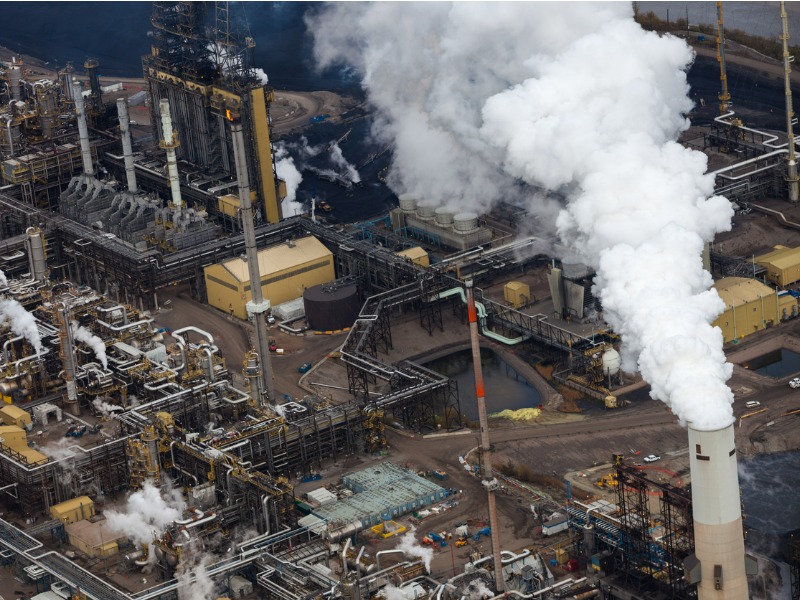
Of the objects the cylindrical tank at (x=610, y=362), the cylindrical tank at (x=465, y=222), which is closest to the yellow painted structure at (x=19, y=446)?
the cylindrical tank at (x=610, y=362)

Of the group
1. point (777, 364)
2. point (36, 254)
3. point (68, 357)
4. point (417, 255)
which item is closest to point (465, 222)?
point (417, 255)

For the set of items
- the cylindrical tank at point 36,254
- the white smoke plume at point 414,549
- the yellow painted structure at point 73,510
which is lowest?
the white smoke plume at point 414,549

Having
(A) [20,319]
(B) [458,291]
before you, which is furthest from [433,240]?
(A) [20,319]

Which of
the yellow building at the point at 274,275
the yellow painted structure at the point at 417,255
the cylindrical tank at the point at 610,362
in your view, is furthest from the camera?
the yellow painted structure at the point at 417,255

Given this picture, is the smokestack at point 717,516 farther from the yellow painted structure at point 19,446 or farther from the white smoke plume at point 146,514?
the yellow painted structure at point 19,446

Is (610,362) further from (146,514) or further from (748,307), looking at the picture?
(146,514)

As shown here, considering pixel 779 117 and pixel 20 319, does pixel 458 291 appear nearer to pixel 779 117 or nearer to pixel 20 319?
pixel 20 319

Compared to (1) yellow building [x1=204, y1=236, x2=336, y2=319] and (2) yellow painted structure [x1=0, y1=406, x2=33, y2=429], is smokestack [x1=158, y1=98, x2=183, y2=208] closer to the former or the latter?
(1) yellow building [x1=204, y1=236, x2=336, y2=319]
